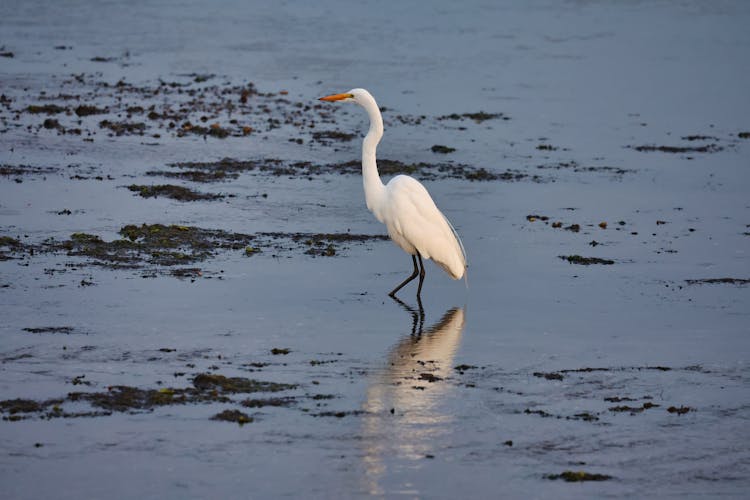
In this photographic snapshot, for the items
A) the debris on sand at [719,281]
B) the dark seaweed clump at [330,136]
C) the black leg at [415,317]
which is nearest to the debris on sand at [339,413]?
the black leg at [415,317]

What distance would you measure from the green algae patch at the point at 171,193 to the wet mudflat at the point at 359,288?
0.05m

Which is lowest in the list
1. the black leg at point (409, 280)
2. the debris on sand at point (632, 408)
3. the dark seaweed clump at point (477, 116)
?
the debris on sand at point (632, 408)

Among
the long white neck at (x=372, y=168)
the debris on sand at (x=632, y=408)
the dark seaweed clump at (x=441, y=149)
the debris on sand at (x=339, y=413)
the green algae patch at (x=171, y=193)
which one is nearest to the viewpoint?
the debris on sand at (x=339, y=413)

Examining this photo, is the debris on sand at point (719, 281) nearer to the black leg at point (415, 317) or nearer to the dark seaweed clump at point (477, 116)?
the black leg at point (415, 317)

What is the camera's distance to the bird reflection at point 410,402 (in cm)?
793

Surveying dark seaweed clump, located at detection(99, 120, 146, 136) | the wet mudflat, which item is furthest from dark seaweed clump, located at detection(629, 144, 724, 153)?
dark seaweed clump, located at detection(99, 120, 146, 136)

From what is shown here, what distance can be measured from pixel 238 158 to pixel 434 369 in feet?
28.2

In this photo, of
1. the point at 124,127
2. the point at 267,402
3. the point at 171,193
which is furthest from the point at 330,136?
the point at 267,402

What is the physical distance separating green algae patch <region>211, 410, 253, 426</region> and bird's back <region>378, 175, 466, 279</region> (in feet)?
13.6

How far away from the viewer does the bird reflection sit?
7934mm

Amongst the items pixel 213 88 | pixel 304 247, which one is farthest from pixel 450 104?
pixel 304 247

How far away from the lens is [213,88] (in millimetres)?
23625

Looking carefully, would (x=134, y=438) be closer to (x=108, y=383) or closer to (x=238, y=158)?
(x=108, y=383)

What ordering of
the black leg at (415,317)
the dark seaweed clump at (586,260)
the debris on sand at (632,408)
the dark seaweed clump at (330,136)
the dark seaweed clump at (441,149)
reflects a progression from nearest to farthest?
the debris on sand at (632,408) < the black leg at (415,317) < the dark seaweed clump at (586,260) < the dark seaweed clump at (441,149) < the dark seaweed clump at (330,136)
